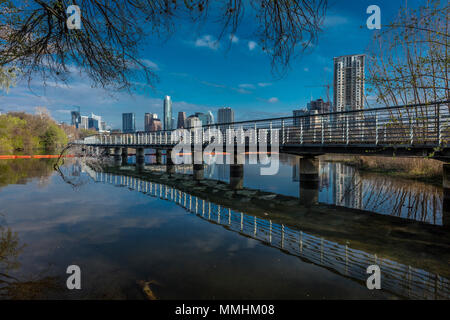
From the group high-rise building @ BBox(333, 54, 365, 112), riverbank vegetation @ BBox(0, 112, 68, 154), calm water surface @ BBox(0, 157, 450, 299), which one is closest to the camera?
calm water surface @ BBox(0, 157, 450, 299)

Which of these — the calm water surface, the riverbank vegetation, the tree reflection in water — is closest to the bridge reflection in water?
the calm water surface

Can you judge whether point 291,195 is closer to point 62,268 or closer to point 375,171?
point 62,268

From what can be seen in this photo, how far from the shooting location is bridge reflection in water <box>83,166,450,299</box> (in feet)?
13.8

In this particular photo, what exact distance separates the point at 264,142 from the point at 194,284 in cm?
1291

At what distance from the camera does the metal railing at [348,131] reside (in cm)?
953

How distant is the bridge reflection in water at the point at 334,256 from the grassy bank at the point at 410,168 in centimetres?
1267

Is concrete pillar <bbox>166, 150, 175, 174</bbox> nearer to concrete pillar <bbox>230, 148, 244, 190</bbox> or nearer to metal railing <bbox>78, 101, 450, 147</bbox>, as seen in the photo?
metal railing <bbox>78, 101, 450, 147</bbox>

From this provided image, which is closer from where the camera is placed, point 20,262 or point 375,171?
point 20,262

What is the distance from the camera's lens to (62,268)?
4.77m

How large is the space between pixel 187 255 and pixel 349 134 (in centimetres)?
1076

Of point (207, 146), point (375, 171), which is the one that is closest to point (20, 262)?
point (207, 146)

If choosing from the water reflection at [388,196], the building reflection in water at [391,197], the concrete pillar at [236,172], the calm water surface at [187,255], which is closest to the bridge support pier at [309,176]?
the water reflection at [388,196]

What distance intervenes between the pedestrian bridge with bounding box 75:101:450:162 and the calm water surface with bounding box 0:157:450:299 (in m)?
2.72

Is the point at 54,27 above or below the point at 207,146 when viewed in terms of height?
above
